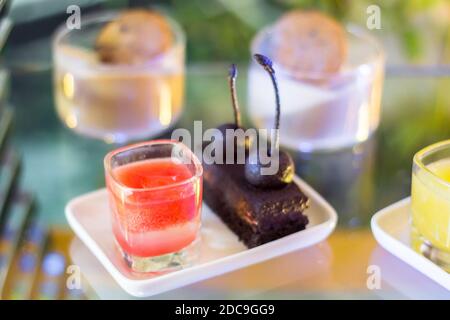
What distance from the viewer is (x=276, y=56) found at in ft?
Answer: 3.94

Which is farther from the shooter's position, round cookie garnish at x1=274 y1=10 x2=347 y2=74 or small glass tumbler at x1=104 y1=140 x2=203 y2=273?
round cookie garnish at x1=274 y1=10 x2=347 y2=74

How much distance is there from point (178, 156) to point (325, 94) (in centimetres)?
29

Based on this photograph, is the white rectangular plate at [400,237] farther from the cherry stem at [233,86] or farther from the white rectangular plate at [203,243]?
the cherry stem at [233,86]

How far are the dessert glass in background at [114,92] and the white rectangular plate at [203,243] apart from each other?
7.1 inches

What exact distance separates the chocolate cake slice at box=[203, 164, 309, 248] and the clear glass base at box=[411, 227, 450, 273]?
121 millimetres

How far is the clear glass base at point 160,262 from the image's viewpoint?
943 millimetres

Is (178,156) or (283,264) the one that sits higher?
(178,156)

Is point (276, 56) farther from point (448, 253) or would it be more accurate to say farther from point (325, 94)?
point (448, 253)

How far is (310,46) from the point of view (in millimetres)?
1180

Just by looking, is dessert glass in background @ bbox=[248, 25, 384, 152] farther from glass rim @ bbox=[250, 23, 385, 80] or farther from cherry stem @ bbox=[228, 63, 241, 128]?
cherry stem @ bbox=[228, 63, 241, 128]

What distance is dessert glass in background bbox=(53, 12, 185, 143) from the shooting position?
3.97 feet

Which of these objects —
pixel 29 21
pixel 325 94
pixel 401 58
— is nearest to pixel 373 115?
pixel 325 94

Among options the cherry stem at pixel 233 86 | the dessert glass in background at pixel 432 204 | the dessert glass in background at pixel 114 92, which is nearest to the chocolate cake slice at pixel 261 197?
the cherry stem at pixel 233 86

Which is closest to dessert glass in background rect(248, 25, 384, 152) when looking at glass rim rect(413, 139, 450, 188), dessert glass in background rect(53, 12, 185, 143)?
dessert glass in background rect(53, 12, 185, 143)
